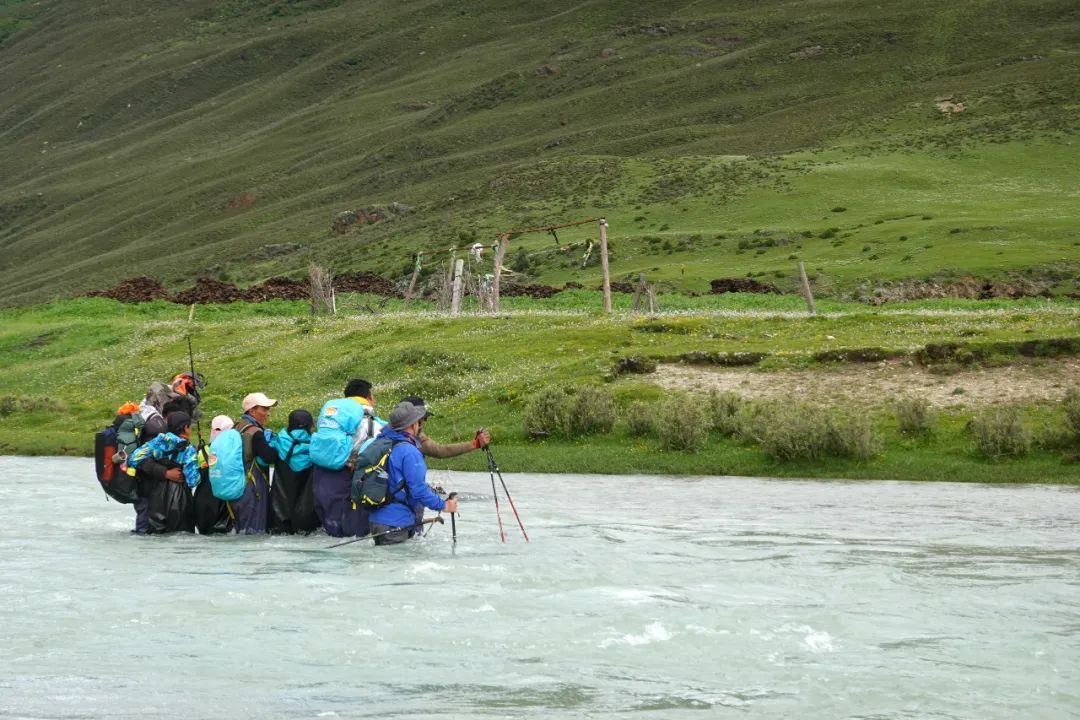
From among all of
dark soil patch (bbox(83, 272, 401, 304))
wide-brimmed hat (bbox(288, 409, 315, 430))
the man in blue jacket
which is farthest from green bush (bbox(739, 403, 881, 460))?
dark soil patch (bbox(83, 272, 401, 304))

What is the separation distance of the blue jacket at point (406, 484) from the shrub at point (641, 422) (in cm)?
1250

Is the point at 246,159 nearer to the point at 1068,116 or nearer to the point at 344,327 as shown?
the point at 1068,116

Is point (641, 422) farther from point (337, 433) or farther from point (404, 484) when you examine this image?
point (404, 484)

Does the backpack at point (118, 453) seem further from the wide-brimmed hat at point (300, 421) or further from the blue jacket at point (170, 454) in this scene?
the wide-brimmed hat at point (300, 421)

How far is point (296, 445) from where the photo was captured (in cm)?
1759

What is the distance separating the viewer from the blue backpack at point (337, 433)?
1694 cm

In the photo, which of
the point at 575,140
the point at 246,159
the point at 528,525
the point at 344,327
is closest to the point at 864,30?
the point at 575,140

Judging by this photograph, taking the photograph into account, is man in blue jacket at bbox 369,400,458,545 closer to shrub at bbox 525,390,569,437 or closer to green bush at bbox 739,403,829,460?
green bush at bbox 739,403,829,460

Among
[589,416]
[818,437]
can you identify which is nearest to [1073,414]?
[818,437]

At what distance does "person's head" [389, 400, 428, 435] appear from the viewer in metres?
16.2

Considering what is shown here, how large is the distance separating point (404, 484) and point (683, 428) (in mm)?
11712

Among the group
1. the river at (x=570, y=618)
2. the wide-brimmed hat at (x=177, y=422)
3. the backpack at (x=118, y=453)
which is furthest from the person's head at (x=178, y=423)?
the river at (x=570, y=618)

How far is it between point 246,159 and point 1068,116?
99.1 meters

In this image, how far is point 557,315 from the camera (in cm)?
4262
